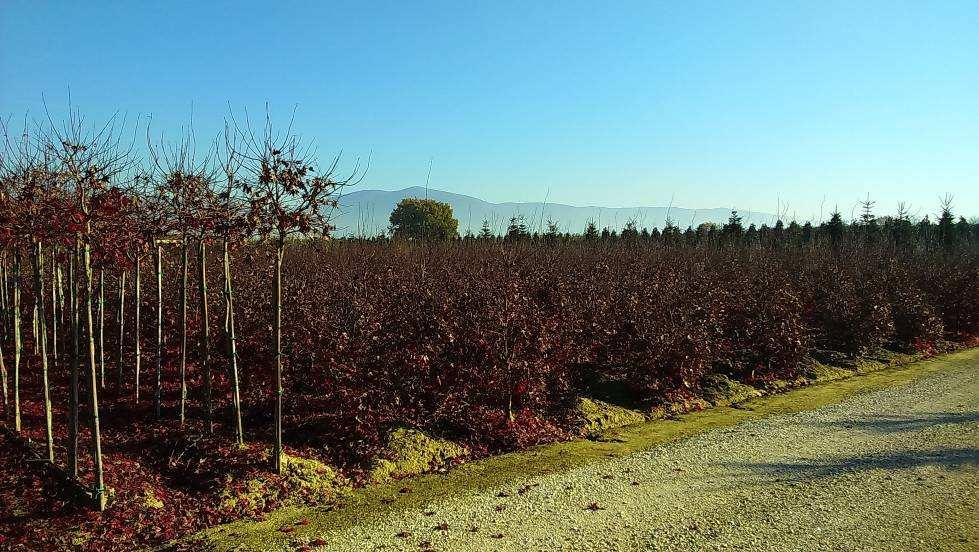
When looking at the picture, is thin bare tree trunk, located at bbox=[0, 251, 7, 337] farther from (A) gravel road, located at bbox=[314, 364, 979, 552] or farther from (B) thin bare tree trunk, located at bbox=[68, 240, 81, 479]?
(A) gravel road, located at bbox=[314, 364, 979, 552]

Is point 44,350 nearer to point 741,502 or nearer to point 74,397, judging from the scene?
point 74,397

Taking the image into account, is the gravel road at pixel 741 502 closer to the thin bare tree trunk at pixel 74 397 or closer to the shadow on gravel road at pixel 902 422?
the shadow on gravel road at pixel 902 422

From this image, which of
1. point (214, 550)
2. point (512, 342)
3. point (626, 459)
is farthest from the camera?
point (512, 342)

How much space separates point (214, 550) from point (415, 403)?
11.6 feet

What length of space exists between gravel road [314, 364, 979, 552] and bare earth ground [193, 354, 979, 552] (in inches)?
0.5

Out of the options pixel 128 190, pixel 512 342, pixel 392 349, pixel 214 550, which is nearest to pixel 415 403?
pixel 392 349

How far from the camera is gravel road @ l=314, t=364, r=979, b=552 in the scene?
5.32 metres

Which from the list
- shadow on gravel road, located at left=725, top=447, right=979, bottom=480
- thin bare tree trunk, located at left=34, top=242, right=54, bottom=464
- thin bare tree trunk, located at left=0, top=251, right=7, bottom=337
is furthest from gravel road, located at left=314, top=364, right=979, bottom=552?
thin bare tree trunk, located at left=0, top=251, right=7, bottom=337

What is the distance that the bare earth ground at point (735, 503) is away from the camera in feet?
17.4

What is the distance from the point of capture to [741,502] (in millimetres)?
6160

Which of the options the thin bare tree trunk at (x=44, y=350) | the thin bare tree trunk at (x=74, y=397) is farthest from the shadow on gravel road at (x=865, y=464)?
the thin bare tree trunk at (x=44, y=350)

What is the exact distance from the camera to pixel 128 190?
20.0 ft

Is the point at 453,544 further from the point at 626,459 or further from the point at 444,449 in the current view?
the point at 626,459

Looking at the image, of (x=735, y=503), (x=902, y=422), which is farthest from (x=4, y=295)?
(x=902, y=422)
